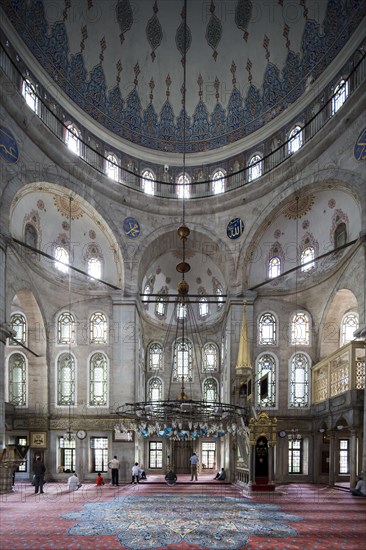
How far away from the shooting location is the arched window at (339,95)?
16.8 m

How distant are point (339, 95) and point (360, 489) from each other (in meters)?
12.4

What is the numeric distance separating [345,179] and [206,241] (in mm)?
7766

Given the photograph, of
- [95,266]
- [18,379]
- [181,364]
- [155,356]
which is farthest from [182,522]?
[181,364]

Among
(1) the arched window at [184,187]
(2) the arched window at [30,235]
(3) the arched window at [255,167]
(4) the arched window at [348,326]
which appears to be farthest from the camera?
(1) the arched window at [184,187]

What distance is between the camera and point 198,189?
76.7 feet

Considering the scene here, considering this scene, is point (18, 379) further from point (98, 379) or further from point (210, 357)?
point (210, 357)

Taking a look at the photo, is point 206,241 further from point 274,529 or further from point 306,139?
point 274,529

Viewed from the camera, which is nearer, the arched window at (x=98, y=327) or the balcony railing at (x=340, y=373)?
the balcony railing at (x=340, y=373)

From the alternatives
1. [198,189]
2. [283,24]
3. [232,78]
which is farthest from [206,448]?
[283,24]

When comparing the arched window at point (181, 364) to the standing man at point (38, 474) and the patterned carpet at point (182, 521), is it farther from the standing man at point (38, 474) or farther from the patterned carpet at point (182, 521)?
the standing man at point (38, 474)

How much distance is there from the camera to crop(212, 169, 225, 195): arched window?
23.0 metres

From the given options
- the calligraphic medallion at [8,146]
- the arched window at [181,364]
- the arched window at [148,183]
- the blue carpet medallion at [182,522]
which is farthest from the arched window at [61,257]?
the blue carpet medallion at [182,522]

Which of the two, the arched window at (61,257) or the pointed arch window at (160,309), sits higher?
the arched window at (61,257)

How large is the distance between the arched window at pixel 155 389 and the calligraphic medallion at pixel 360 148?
56.1ft
